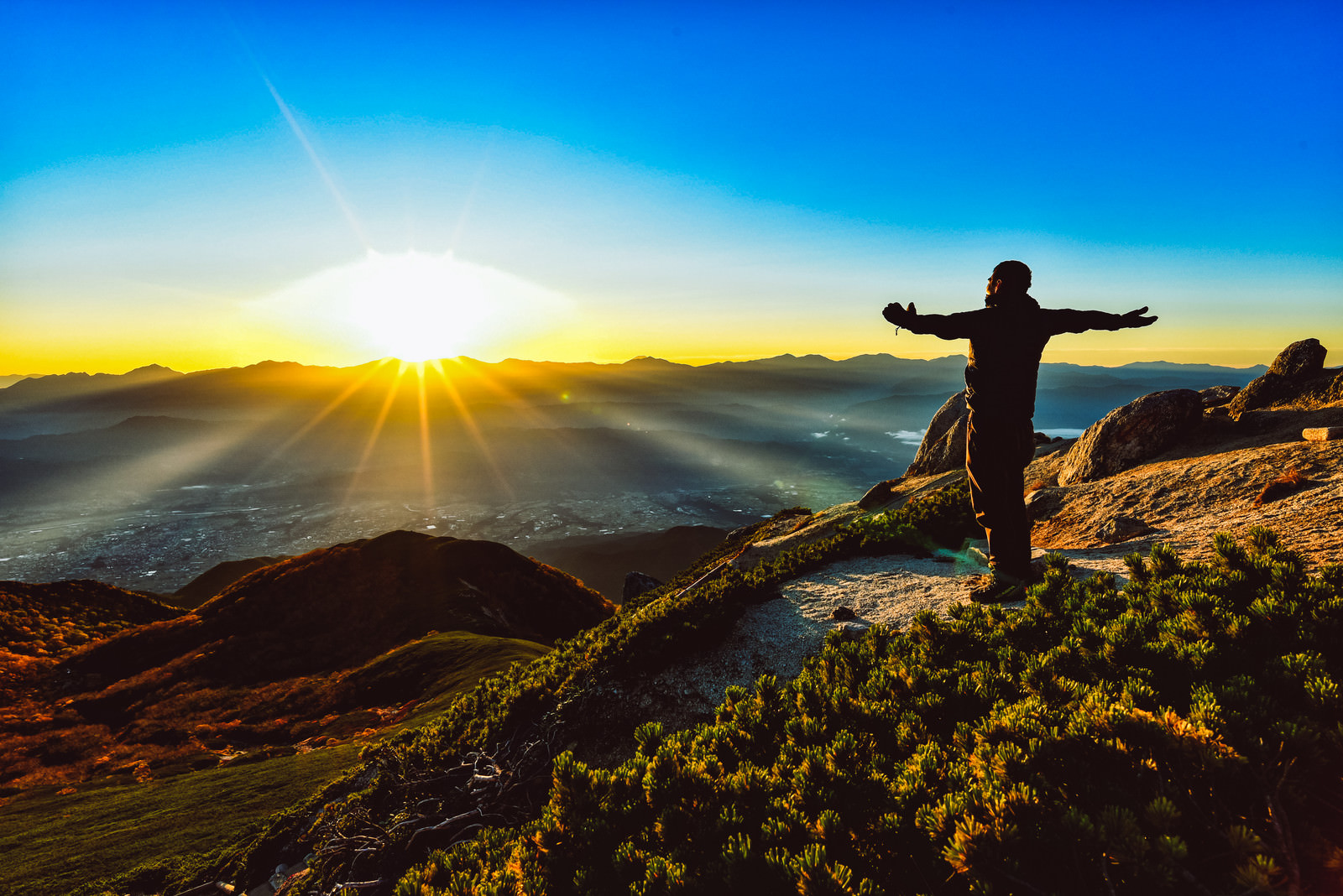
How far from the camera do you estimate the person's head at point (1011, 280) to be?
691 cm

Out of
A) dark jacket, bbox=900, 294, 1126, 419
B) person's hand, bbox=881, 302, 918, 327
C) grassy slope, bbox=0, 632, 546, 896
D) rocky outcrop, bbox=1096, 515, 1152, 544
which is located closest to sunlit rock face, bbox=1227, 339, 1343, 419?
rocky outcrop, bbox=1096, 515, 1152, 544

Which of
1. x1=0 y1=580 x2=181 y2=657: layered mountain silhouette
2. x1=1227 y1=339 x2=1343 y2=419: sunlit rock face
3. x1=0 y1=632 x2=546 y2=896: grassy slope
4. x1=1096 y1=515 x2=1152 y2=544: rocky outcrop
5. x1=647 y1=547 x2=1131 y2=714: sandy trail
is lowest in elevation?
x1=0 y1=580 x2=181 y2=657: layered mountain silhouette

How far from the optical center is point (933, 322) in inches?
273

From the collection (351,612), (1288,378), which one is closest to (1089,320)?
(1288,378)

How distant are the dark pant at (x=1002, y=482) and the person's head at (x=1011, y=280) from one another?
5.46 feet

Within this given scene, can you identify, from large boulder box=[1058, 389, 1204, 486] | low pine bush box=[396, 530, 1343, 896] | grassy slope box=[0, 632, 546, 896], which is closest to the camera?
low pine bush box=[396, 530, 1343, 896]

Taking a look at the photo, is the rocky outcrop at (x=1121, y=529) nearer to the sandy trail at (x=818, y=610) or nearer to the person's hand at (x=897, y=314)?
the sandy trail at (x=818, y=610)

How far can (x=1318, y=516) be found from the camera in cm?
773

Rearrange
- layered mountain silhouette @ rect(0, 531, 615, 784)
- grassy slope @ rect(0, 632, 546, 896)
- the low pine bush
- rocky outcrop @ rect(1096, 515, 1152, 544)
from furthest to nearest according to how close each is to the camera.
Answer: layered mountain silhouette @ rect(0, 531, 615, 784) → rocky outcrop @ rect(1096, 515, 1152, 544) → grassy slope @ rect(0, 632, 546, 896) → the low pine bush

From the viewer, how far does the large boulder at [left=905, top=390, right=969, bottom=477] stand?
27.2 metres

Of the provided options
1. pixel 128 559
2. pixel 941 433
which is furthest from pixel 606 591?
pixel 128 559

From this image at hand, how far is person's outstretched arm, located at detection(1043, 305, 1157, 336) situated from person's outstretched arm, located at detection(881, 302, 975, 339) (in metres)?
1.07

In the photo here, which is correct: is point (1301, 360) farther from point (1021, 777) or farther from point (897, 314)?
point (1021, 777)

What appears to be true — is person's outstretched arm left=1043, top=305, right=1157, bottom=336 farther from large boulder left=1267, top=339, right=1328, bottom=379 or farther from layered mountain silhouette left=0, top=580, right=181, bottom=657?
layered mountain silhouette left=0, top=580, right=181, bottom=657
